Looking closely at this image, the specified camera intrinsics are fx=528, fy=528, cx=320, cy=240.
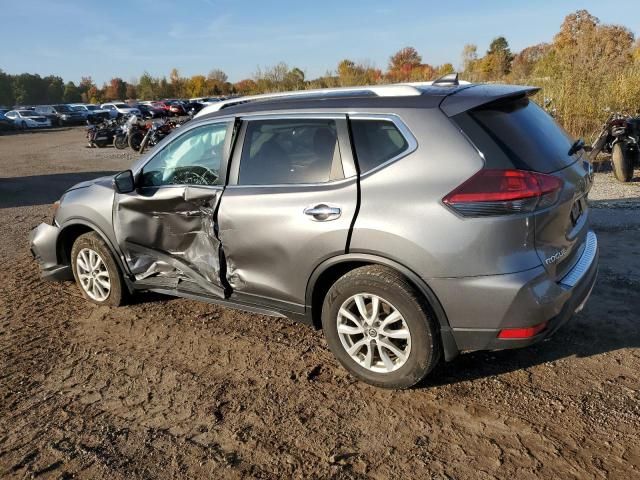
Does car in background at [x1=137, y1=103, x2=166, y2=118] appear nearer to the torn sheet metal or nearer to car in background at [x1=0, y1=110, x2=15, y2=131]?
car in background at [x1=0, y1=110, x2=15, y2=131]

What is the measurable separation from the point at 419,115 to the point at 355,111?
42 cm

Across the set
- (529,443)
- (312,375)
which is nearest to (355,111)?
(312,375)

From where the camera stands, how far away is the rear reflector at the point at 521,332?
2.88 m

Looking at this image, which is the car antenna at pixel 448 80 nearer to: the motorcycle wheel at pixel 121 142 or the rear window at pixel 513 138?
the rear window at pixel 513 138

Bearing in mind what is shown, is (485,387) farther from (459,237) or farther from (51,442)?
(51,442)

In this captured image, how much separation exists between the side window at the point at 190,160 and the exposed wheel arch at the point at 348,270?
3.53ft

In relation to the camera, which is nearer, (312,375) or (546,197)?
(546,197)

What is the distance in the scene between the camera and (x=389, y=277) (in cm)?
305

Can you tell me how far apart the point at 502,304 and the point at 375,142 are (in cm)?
119

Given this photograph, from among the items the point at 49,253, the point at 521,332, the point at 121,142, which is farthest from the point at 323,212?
the point at 121,142

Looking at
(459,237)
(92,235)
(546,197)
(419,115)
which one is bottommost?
(92,235)

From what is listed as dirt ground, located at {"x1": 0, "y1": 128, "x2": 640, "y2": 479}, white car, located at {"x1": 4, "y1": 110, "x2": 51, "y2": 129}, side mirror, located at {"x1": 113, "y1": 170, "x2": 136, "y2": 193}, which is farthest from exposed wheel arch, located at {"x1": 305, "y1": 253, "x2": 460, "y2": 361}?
white car, located at {"x1": 4, "y1": 110, "x2": 51, "y2": 129}

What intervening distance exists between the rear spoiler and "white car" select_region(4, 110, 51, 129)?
44.6 meters

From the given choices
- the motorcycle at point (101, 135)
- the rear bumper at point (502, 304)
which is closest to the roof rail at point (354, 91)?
the rear bumper at point (502, 304)
